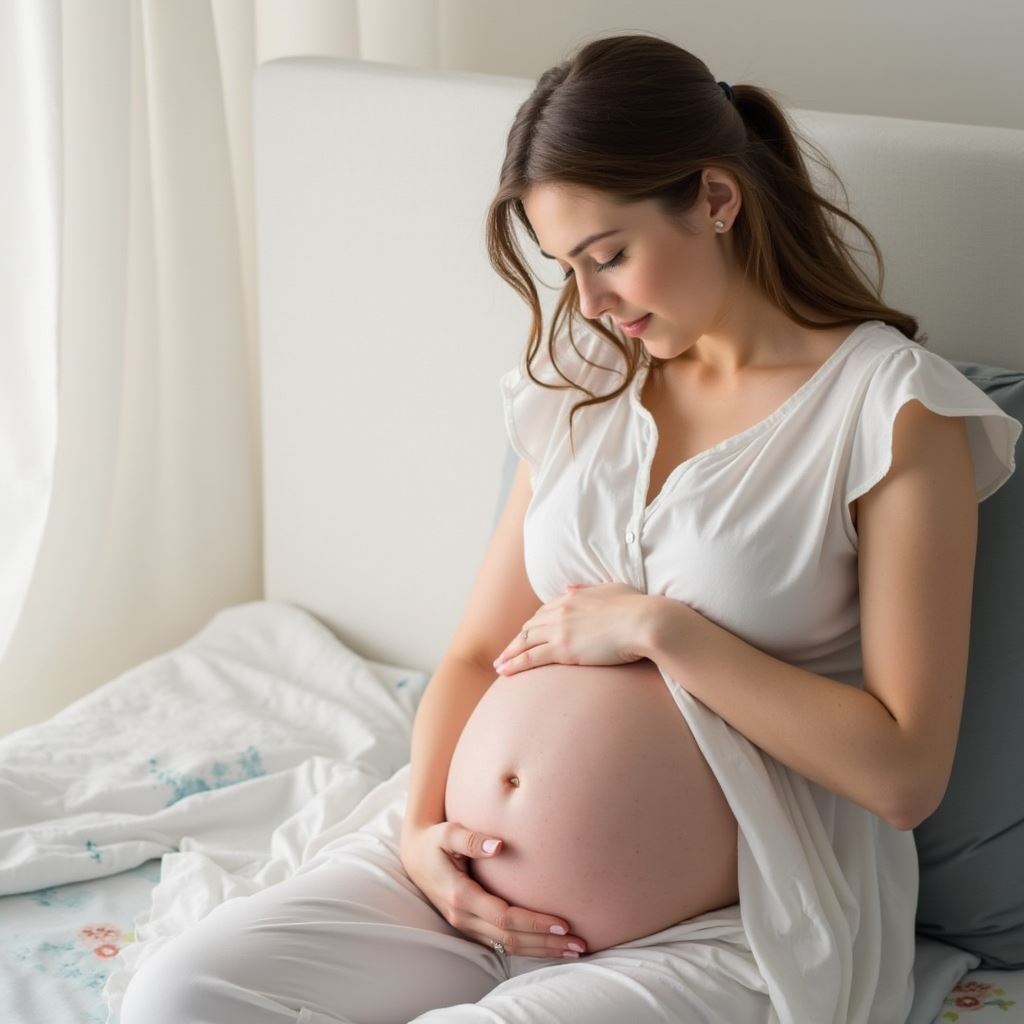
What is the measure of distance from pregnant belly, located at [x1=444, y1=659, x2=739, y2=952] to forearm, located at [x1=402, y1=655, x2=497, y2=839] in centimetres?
12

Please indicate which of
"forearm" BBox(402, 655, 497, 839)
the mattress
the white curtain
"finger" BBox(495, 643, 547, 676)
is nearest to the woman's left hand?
"finger" BBox(495, 643, 547, 676)

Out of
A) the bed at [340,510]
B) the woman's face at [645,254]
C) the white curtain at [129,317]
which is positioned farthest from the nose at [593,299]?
the white curtain at [129,317]

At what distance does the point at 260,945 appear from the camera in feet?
3.96

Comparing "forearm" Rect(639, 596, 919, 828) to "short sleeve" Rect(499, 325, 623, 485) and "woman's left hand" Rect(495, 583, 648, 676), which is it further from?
"short sleeve" Rect(499, 325, 623, 485)

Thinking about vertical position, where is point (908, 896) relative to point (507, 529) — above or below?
below

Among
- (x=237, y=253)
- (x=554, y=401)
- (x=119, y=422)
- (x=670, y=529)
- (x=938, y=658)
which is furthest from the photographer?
(x=237, y=253)

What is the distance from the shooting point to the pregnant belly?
3.98 feet

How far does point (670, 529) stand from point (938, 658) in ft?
0.87

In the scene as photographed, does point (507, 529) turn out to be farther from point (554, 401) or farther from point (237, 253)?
point (237, 253)

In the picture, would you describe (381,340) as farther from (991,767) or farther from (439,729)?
(991,767)

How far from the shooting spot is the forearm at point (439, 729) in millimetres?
1392

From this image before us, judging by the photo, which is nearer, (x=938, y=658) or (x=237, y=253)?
(x=938, y=658)

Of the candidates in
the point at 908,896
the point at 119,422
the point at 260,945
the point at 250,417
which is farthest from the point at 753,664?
the point at 250,417

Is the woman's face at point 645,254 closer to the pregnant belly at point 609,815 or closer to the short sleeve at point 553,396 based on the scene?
the short sleeve at point 553,396
